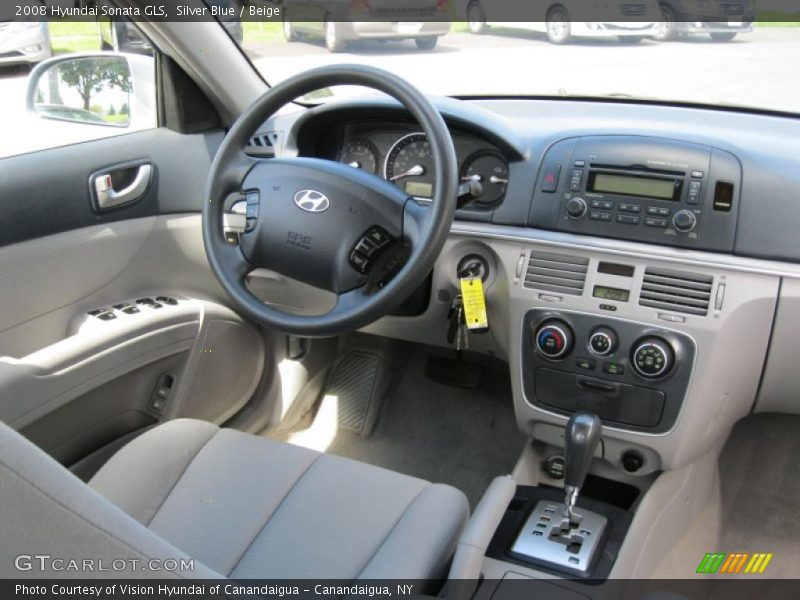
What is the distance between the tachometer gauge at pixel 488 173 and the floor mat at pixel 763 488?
3.30 ft

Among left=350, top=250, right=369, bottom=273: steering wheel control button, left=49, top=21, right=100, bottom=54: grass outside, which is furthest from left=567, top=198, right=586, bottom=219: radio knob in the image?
left=49, top=21, right=100, bottom=54: grass outside

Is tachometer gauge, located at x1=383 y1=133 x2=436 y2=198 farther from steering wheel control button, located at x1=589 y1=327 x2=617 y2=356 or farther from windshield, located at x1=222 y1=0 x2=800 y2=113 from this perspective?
steering wheel control button, located at x1=589 y1=327 x2=617 y2=356

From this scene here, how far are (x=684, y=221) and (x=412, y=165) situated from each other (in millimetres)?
720

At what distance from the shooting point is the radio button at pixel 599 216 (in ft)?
6.27

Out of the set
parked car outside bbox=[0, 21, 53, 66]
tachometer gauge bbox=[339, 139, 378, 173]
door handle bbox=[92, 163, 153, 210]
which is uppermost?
parked car outside bbox=[0, 21, 53, 66]

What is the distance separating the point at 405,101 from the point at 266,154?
2.89 feet

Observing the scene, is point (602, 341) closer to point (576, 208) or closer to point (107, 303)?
point (576, 208)

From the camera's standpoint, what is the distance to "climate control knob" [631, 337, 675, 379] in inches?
72.4

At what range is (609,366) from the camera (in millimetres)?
1910

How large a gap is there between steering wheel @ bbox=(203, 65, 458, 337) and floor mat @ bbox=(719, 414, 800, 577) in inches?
51.6

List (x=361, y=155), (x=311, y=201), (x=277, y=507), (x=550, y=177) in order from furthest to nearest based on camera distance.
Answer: (x=361, y=155)
(x=550, y=177)
(x=311, y=201)
(x=277, y=507)

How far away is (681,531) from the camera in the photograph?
7.07 feet

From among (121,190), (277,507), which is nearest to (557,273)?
(277,507)

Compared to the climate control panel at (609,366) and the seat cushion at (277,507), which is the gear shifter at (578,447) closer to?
the climate control panel at (609,366)
